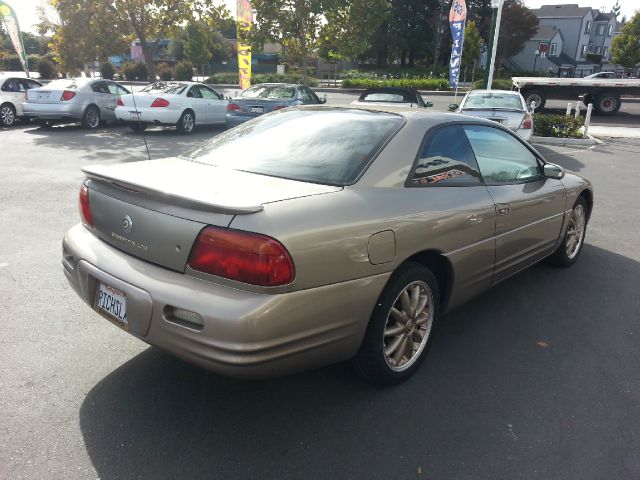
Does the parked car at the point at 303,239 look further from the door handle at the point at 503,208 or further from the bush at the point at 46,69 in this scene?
the bush at the point at 46,69

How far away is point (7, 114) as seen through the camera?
14250mm

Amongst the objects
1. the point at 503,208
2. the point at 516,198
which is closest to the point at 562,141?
the point at 516,198

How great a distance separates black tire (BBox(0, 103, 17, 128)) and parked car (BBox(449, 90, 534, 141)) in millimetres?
12282

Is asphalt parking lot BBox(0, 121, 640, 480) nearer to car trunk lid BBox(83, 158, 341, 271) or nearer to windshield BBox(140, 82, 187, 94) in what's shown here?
car trunk lid BBox(83, 158, 341, 271)

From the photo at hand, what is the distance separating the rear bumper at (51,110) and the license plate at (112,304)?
12.8 m

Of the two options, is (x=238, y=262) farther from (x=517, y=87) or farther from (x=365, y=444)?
(x=517, y=87)

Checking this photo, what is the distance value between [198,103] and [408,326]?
12614 millimetres

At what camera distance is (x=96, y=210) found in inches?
110

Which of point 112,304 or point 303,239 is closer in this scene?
point 303,239

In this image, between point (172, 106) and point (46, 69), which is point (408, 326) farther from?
point (46, 69)

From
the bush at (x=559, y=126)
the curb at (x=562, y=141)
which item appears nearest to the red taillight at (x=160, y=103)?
the curb at (x=562, y=141)

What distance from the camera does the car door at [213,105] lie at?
47.5ft

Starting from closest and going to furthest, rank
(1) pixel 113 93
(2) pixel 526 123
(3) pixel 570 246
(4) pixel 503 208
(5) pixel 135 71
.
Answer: (4) pixel 503 208 → (3) pixel 570 246 → (2) pixel 526 123 → (1) pixel 113 93 → (5) pixel 135 71

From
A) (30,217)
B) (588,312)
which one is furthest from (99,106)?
(588,312)
